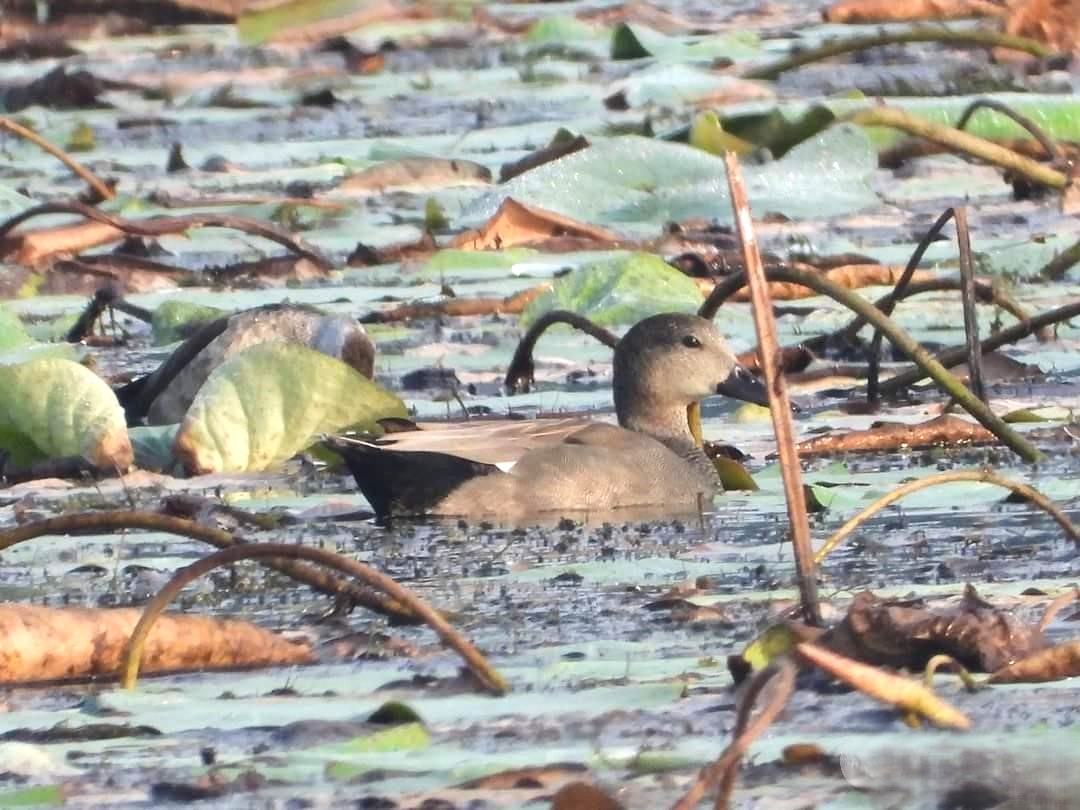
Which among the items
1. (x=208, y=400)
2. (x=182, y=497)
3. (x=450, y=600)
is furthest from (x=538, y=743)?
(x=208, y=400)

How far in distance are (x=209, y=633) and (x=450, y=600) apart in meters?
0.79

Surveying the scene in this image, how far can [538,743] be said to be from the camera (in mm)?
3164

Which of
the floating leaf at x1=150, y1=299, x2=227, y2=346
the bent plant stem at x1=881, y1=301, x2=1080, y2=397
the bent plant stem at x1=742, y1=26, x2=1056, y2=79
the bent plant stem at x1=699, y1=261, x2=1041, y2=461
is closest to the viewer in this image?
the bent plant stem at x1=699, y1=261, x2=1041, y2=461

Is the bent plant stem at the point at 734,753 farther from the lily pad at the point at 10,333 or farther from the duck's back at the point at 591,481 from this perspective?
the lily pad at the point at 10,333

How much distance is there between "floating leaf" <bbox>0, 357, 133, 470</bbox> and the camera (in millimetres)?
5605

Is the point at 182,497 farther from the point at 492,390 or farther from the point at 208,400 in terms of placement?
the point at 492,390

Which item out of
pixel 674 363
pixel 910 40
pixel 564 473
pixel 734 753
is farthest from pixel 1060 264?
pixel 734 753

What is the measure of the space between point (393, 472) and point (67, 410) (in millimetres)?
626

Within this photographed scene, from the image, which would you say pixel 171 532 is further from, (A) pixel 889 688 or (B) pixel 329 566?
(A) pixel 889 688

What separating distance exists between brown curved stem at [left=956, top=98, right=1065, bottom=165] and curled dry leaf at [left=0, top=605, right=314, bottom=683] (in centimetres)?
432

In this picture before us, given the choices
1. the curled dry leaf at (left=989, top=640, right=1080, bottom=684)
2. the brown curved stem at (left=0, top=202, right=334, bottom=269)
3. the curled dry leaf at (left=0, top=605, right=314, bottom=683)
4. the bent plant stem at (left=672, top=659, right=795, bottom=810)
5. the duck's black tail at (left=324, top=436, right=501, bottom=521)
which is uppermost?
the bent plant stem at (left=672, top=659, right=795, bottom=810)

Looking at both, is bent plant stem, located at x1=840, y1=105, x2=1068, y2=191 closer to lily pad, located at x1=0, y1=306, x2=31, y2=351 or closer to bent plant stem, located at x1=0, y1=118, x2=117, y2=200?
lily pad, located at x1=0, y1=306, x2=31, y2=351

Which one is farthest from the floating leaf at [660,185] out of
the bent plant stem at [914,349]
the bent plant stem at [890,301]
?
the bent plant stem at [914,349]

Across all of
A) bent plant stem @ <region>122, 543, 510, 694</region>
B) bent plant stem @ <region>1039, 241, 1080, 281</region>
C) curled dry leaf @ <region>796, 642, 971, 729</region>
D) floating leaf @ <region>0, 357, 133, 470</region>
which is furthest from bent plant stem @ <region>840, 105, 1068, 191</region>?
curled dry leaf @ <region>796, 642, 971, 729</region>
